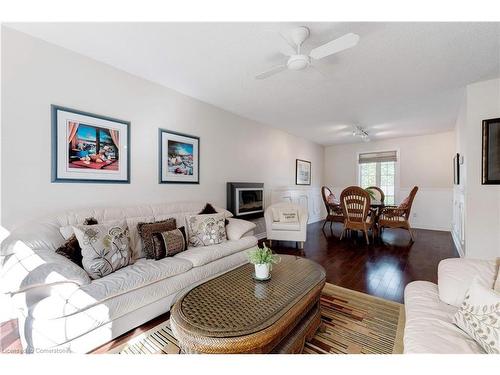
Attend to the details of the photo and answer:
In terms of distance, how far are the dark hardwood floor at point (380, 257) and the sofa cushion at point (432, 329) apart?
100 centimetres

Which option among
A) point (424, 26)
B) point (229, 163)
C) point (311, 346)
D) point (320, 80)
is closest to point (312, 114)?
point (320, 80)

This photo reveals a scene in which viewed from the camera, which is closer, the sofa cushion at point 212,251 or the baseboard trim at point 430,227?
the sofa cushion at point 212,251

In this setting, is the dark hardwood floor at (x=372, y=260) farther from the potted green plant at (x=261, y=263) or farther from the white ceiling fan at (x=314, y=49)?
the white ceiling fan at (x=314, y=49)

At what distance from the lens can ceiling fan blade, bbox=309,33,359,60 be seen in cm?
164

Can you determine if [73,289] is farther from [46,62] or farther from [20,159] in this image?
[46,62]

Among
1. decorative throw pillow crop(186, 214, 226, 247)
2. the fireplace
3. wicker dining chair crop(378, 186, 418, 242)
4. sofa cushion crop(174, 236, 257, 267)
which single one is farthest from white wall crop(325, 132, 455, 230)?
decorative throw pillow crop(186, 214, 226, 247)

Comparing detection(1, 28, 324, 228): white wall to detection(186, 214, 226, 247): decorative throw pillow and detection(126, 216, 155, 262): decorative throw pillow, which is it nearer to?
detection(126, 216, 155, 262): decorative throw pillow

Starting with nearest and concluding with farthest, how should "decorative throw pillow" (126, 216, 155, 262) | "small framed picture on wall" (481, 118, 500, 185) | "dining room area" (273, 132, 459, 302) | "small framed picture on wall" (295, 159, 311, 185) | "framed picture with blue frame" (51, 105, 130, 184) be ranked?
"framed picture with blue frame" (51, 105, 130, 184) < "decorative throw pillow" (126, 216, 155, 262) < "small framed picture on wall" (481, 118, 500, 185) < "dining room area" (273, 132, 459, 302) < "small framed picture on wall" (295, 159, 311, 185)

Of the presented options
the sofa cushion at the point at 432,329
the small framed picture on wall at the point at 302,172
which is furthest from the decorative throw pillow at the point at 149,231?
the small framed picture on wall at the point at 302,172

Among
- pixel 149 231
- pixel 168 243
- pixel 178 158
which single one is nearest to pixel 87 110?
pixel 178 158

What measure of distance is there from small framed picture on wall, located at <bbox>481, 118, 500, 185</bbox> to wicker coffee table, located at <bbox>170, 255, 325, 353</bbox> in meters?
2.70

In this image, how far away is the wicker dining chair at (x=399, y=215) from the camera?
4.26 metres

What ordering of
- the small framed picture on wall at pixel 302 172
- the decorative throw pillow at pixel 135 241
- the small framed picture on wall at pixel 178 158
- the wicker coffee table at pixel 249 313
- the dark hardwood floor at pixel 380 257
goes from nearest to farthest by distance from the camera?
the wicker coffee table at pixel 249 313 < the decorative throw pillow at pixel 135 241 < the dark hardwood floor at pixel 380 257 < the small framed picture on wall at pixel 178 158 < the small framed picture on wall at pixel 302 172
